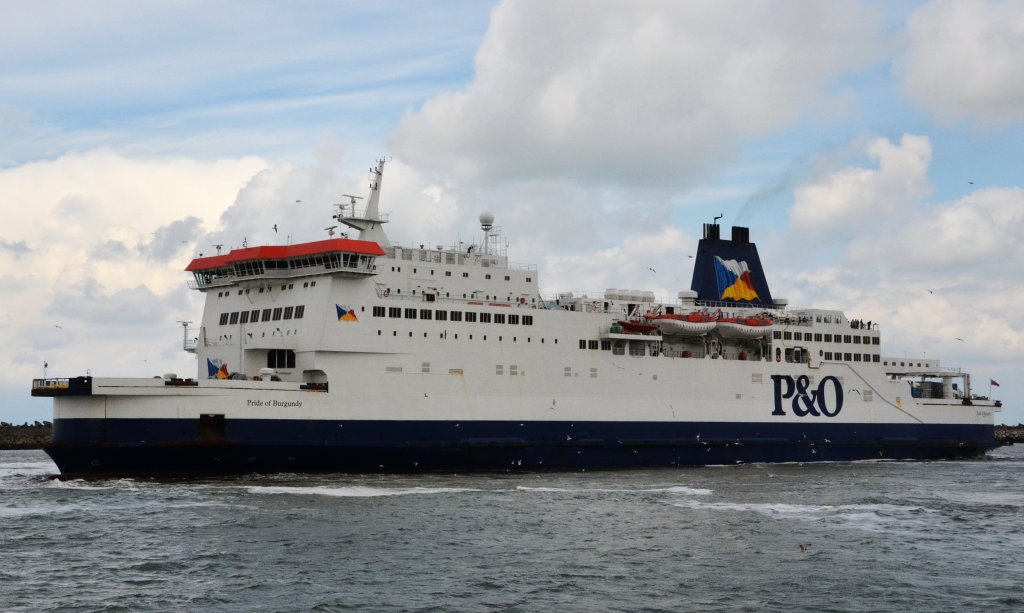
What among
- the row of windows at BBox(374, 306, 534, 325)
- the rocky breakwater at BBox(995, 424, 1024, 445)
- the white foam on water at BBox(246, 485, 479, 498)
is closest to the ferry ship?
the row of windows at BBox(374, 306, 534, 325)

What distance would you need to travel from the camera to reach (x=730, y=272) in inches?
1714

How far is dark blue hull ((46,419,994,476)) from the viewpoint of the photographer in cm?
2983

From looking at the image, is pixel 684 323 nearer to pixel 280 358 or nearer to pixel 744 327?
pixel 744 327

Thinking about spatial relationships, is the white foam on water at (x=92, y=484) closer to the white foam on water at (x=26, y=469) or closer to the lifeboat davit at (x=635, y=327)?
the white foam on water at (x=26, y=469)

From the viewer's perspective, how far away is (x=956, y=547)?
72.0ft

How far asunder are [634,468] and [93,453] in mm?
16859

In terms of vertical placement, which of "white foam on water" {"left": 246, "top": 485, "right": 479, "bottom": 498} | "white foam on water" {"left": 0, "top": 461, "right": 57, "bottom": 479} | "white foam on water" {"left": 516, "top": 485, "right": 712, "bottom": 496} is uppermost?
"white foam on water" {"left": 0, "top": 461, "right": 57, "bottom": 479}

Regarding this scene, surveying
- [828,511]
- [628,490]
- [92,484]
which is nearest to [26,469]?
[92,484]

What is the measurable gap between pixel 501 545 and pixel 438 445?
473 inches

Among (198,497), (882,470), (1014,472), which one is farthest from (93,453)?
(1014,472)

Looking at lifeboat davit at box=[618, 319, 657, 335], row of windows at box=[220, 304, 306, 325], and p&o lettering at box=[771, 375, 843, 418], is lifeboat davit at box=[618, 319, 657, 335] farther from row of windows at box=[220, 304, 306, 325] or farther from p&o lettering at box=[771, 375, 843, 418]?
row of windows at box=[220, 304, 306, 325]

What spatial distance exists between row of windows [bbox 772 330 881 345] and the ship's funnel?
265 centimetres

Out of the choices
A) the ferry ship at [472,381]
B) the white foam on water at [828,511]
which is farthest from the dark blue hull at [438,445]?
the white foam on water at [828,511]

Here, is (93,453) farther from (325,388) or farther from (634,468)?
(634,468)
